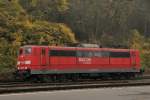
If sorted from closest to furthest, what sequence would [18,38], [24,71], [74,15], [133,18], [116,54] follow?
[24,71], [116,54], [18,38], [74,15], [133,18]

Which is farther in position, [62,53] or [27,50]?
[62,53]

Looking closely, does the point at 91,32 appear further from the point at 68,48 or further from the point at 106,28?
the point at 68,48

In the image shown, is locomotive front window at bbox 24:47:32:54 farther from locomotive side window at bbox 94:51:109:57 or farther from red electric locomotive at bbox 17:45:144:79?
locomotive side window at bbox 94:51:109:57

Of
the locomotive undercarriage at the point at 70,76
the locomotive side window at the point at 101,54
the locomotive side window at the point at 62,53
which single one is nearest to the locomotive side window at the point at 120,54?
the locomotive side window at the point at 101,54

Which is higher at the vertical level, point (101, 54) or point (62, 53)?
point (62, 53)

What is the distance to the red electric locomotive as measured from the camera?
95.7ft

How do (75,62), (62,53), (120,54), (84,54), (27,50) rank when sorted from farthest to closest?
(120,54) < (84,54) < (75,62) < (62,53) < (27,50)

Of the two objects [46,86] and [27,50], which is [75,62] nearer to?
[27,50]

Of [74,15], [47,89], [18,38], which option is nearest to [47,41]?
[18,38]

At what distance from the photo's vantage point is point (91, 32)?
2170 inches

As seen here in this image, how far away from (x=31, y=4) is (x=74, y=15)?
9.68 meters

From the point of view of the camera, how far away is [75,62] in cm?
3112

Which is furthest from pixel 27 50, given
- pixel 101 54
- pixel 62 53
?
pixel 101 54

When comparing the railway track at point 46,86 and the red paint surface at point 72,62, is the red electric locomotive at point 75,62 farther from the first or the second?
the railway track at point 46,86
